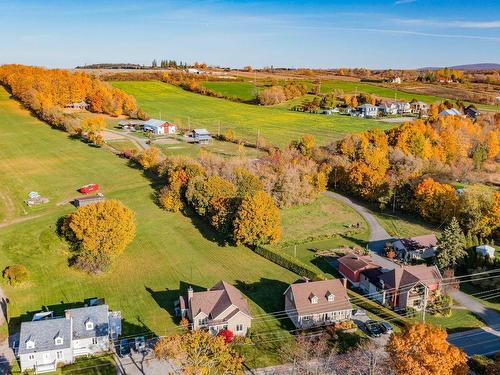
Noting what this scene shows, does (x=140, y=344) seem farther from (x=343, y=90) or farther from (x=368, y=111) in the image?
(x=343, y=90)

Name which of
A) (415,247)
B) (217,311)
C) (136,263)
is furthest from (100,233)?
(415,247)

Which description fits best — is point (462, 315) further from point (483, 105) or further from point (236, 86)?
point (236, 86)

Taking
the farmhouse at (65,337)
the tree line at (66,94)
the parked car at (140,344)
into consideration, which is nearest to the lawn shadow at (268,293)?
the parked car at (140,344)

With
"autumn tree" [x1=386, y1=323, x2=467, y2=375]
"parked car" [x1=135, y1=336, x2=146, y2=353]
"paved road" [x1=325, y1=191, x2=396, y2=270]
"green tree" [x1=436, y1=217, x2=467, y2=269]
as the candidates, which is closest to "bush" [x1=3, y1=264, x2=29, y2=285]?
"parked car" [x1=135, y1=336, x2=146, y2=353]

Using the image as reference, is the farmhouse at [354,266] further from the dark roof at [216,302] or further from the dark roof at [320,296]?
the dark roof at [216,302]

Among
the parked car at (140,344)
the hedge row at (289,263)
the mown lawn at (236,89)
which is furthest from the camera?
the mown lawn at (236,89)

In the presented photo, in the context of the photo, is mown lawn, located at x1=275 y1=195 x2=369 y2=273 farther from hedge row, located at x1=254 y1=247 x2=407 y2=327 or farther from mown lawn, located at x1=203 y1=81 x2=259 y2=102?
mown lawn, located at x1=203 y1=81 x2=259 y2=102

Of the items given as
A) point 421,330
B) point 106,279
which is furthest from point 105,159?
point 421,330
